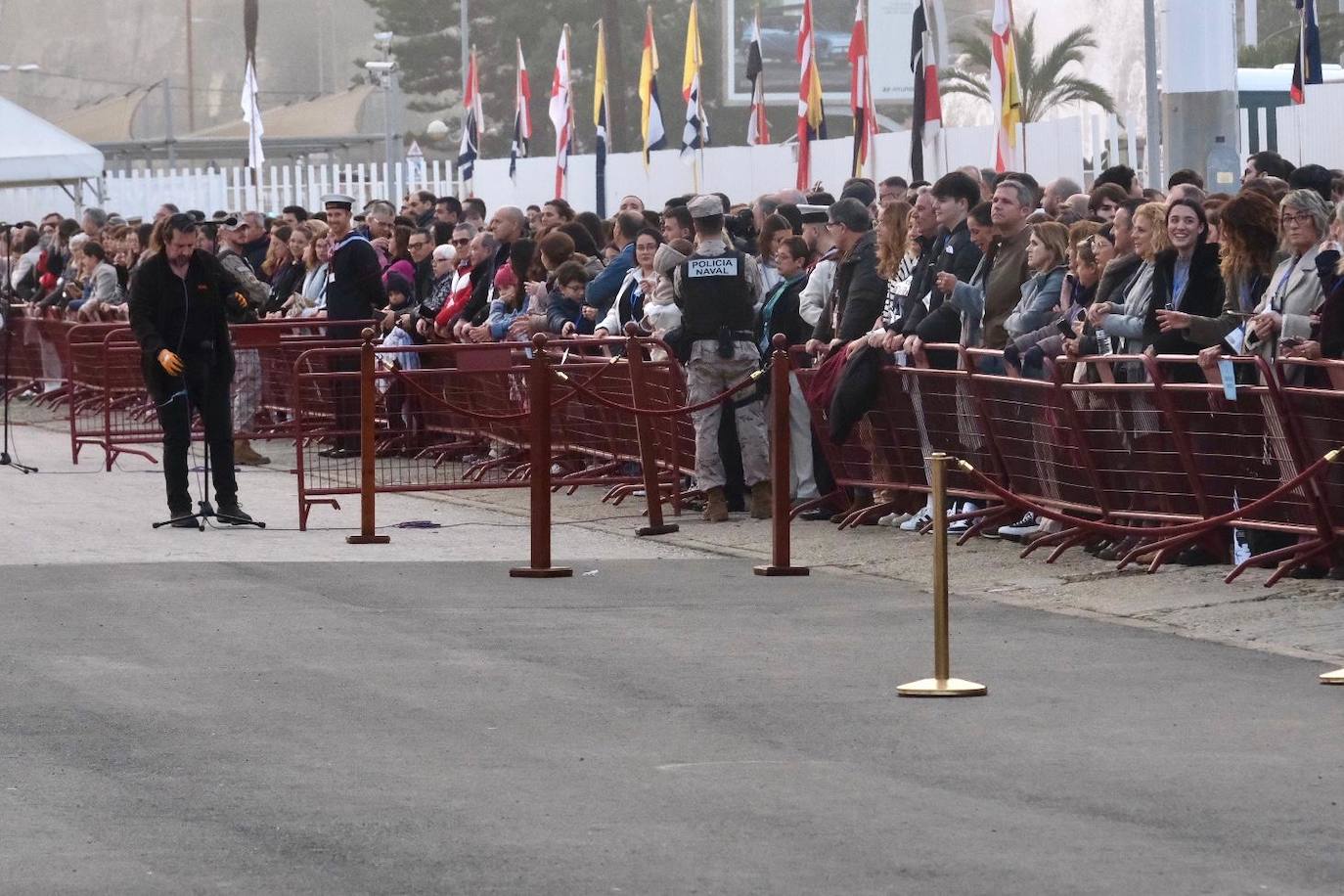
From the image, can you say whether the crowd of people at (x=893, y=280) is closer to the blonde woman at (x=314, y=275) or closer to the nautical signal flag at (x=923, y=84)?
the blonde woman at (x=314, y=275)

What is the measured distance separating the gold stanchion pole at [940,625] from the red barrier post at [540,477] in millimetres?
4039

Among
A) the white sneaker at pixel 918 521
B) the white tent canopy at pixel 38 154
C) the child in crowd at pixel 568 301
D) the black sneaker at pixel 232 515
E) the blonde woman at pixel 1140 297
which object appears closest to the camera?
the blonde woman at pixel 1140 297

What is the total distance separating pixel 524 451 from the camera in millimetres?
17656

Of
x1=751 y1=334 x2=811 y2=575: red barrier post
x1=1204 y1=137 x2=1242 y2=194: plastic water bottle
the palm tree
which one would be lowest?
x1=751 y1=334 x2=811 y2=575: red barrier post

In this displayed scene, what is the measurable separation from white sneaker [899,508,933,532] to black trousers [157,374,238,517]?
4403mm

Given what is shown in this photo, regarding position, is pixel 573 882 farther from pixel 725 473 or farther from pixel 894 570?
pixel 725 473

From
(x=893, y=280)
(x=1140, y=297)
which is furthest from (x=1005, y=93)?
(x=1140, y=297)

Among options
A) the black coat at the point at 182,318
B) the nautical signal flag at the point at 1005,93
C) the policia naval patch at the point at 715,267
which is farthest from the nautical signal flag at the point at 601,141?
the policia naval patch at the point at 715,267

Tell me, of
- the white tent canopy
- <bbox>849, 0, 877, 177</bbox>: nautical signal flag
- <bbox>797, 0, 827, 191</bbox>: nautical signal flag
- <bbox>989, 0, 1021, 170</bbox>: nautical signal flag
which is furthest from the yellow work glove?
the white tent canopy

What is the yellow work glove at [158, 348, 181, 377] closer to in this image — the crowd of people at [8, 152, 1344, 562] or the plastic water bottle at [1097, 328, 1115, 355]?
the crowd of people at [8, 152, 1344, 562]

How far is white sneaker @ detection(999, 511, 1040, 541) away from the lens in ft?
44.8

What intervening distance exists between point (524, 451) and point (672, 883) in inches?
447

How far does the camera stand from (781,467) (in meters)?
13.2

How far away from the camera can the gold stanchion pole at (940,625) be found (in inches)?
365
